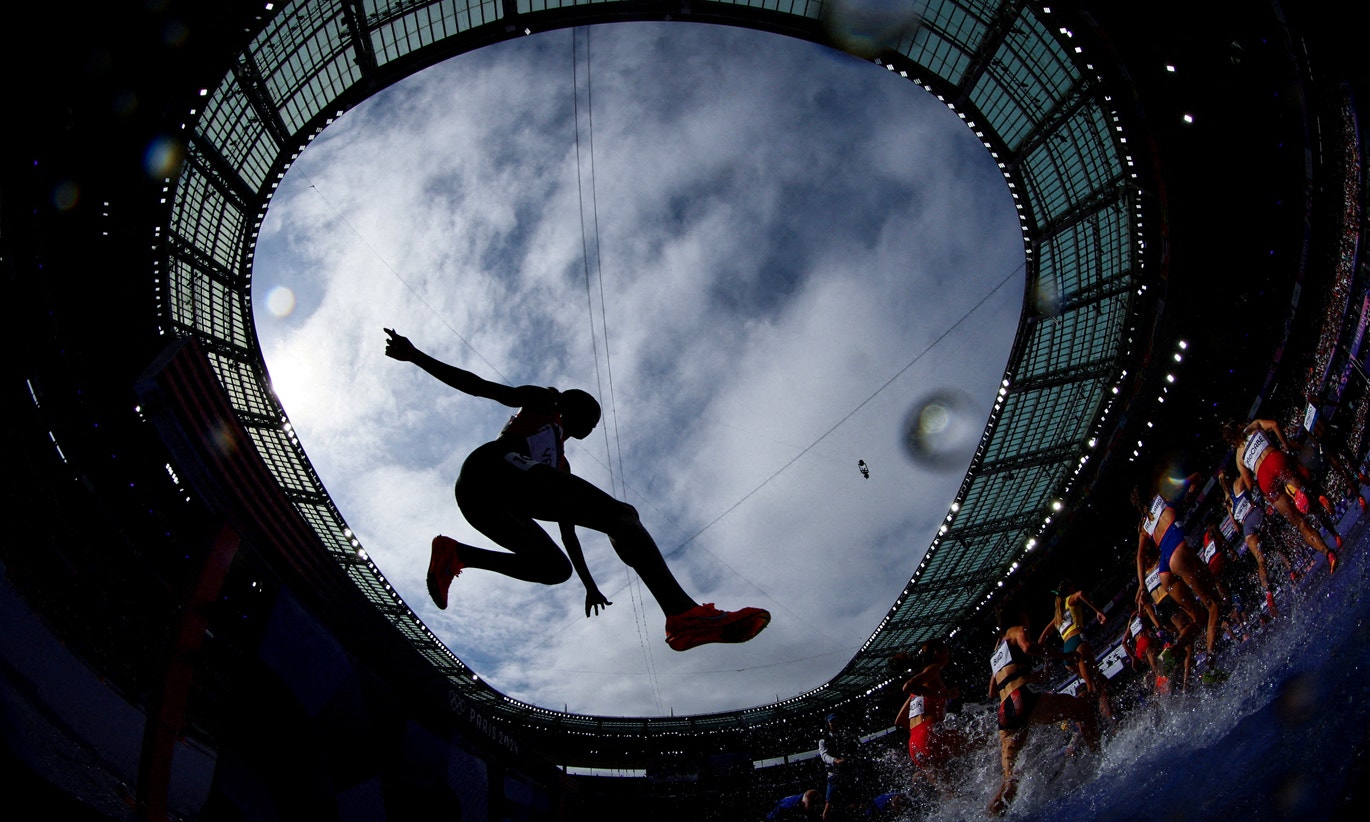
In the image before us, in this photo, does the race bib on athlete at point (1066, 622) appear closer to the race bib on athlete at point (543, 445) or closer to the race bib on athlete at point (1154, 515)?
the race bib on athlete at point (1154, 515)

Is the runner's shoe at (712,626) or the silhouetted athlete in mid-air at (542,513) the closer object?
the runner's shoe at (712,626)

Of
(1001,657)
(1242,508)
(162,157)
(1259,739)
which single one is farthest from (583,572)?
(162,157)

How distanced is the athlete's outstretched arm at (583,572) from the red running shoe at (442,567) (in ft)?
2.09

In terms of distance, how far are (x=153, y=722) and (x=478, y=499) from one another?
1.49 metres

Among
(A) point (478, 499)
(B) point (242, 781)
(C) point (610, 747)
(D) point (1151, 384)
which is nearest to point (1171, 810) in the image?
(A) point (478, 499)

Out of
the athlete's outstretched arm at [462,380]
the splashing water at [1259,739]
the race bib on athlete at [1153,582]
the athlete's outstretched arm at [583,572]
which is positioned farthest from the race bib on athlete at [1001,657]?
the athlete's outstretched arm at [462,380]

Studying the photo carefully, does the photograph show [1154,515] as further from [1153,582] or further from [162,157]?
[162,157]

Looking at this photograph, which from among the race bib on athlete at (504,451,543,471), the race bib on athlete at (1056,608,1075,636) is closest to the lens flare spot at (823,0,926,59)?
the race bib on athlete at (1056,608,1075,636)

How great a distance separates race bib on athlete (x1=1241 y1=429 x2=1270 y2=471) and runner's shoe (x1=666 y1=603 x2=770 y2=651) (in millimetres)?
7300

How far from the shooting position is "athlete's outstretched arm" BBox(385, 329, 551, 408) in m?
3.38

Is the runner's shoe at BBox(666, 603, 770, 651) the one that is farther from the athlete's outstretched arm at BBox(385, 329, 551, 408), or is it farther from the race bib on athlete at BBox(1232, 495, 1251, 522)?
the race bib on athlete at BBox(1232, 495, 1251, 522)

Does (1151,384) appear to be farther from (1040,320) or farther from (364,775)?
(364,775)

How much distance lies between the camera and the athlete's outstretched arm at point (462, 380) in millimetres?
3375

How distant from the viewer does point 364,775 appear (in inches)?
106
